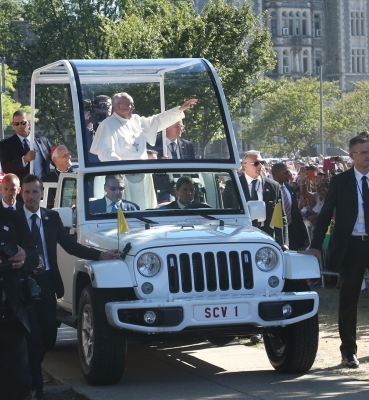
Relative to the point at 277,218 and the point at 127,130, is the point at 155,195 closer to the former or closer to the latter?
the point at 127,130

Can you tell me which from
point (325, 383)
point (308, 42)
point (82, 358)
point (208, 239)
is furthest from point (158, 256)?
point (308, 42)

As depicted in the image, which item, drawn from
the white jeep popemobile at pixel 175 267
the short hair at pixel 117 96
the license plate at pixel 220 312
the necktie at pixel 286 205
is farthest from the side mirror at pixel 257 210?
the necktie at pixel 286 205

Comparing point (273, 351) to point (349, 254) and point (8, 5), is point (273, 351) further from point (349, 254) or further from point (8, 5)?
point (8, 5)

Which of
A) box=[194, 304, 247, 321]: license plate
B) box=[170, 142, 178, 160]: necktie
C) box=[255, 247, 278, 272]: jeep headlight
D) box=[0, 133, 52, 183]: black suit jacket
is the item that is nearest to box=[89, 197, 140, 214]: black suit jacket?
box=[170, 142, 178, 160]: necktie

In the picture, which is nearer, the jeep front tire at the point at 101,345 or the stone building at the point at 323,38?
the jeep front tire at the point at 101,345

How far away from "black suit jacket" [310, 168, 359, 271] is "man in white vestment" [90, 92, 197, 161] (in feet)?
6.98

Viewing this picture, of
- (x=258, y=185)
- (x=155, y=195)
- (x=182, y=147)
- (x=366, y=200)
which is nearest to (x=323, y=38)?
(x=258, y=185)

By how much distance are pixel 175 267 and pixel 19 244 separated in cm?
210

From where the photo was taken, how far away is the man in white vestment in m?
10.4

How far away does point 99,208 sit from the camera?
10094mm

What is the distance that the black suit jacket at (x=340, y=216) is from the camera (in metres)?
9.42

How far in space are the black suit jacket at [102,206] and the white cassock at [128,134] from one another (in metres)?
0.47

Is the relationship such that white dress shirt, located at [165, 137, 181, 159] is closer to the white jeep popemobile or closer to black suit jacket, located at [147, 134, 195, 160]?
black suit jacket, located at [147, 134, 195, 160]

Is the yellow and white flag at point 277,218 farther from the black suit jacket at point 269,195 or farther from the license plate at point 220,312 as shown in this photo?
the black suit jacket at point 269,195
